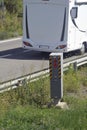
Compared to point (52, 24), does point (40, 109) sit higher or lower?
higher

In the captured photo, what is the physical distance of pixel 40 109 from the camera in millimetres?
11938

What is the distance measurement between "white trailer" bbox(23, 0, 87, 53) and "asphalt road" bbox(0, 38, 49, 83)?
0.74m

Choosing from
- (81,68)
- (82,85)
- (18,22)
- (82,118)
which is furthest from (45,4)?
(18,22)

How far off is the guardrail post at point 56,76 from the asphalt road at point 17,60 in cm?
436

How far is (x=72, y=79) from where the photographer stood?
15.9m

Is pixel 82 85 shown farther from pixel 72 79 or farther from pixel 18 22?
pixel 18 22

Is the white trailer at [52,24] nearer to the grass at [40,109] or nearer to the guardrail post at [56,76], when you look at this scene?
the grass at [40,109]

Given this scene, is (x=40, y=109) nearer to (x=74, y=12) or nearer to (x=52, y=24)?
(x=52, y=24)

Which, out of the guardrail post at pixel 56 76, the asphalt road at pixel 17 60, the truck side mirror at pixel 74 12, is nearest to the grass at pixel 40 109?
the guardrail post at pixel 56 76

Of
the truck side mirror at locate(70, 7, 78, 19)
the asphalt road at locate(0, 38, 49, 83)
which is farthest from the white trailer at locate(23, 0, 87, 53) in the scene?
the asphalt road at locate(0, 38, 49, 83)

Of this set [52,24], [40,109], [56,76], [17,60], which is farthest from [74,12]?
[40,109]

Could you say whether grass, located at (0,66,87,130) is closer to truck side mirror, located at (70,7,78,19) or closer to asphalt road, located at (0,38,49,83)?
Result: asphalt road, located at (0,38,49,83)

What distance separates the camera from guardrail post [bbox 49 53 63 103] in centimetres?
1278

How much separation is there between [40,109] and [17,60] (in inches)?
421
